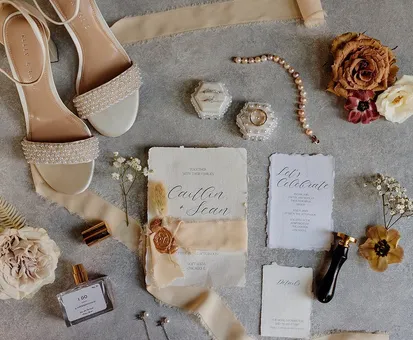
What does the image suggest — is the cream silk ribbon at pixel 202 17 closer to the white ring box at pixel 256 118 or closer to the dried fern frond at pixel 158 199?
the white ring box at pixel 256 118

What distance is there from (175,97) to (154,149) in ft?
0.46

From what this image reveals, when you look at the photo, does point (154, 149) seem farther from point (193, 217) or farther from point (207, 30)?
point (207, 30)

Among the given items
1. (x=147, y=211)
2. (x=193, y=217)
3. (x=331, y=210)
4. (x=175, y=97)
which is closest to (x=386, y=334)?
(x=331, y=210)

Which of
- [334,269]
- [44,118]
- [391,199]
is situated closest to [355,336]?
[334,269]

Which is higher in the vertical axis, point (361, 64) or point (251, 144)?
point (361, 64)

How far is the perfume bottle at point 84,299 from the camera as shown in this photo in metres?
1.11

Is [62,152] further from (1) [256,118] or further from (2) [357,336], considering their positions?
(2) [357,336]

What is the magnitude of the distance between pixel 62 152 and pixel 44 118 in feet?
0.34

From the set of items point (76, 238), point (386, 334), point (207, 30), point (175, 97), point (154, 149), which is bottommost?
point (386, 334)

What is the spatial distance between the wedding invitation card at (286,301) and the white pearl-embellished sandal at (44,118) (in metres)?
0.53

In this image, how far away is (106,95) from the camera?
1069mm

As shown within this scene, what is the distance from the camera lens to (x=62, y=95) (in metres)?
1.13

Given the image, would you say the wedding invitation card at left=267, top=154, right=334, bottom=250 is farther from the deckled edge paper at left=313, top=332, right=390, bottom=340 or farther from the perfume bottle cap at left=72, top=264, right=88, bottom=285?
the perfume bottle cap at left=72, top=264, right=88, bottom=285

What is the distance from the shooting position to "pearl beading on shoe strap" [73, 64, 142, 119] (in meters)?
1.07
